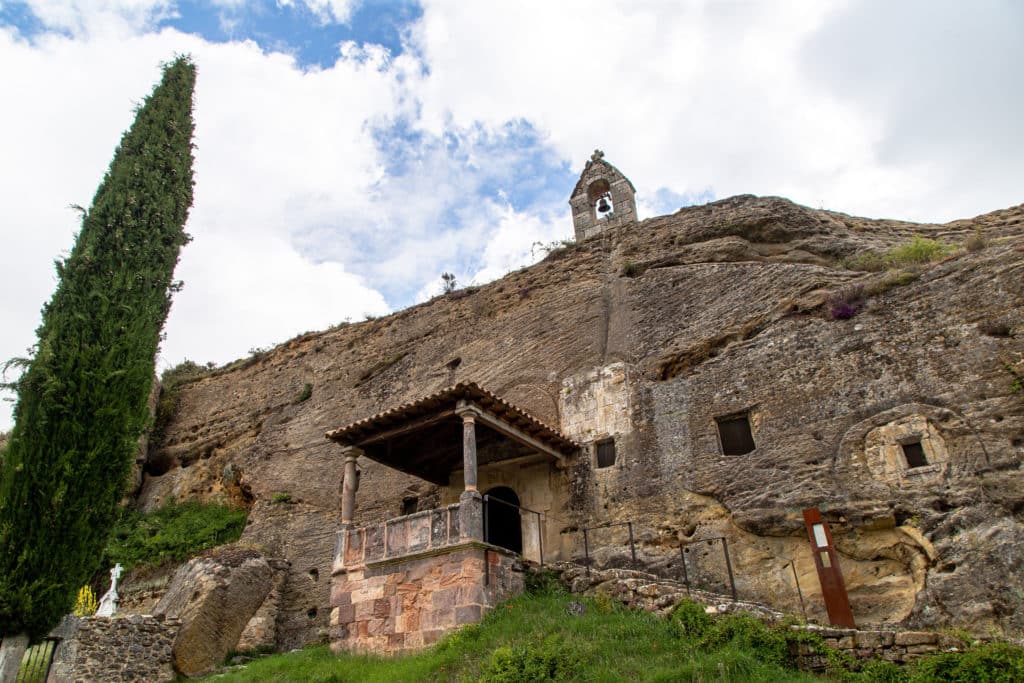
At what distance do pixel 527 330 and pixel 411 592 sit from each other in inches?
259

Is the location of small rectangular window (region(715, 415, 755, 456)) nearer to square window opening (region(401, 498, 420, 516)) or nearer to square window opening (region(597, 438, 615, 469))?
square window opening (region(597, 438, 615, 469))

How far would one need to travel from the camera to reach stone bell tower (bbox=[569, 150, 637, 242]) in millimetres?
17531

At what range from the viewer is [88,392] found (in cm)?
1159

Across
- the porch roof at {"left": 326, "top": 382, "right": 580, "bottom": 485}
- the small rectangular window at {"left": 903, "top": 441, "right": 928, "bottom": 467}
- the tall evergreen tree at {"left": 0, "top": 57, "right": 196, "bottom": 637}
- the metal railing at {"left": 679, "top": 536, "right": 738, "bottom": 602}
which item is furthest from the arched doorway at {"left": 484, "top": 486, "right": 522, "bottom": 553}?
the small rectangular window at {"left": 903, "top": 441, "right": 928, "bottom": 467}

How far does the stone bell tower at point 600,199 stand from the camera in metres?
17.5

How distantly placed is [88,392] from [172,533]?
26.1ft

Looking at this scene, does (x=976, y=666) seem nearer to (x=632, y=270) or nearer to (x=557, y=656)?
(x=557, y=656)

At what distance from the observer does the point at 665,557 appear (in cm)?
1147

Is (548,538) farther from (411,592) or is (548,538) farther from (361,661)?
(361,661)

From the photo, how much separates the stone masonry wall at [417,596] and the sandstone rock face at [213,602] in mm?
3351

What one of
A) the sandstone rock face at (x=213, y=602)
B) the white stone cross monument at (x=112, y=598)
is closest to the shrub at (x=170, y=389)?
the white stone cross monument at (x=112, y=598)

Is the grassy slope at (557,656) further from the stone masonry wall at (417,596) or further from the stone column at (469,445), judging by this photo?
the stone column at (469,445)

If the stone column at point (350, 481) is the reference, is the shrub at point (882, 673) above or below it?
below

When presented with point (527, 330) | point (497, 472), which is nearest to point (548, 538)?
point (497, 472)
